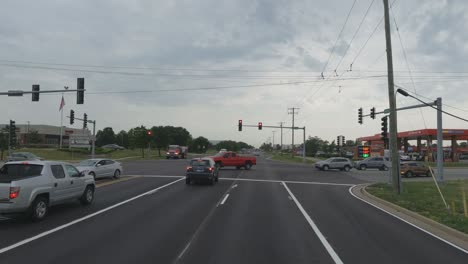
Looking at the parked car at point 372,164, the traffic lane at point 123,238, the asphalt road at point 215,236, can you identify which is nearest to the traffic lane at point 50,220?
the asphalt road at point 215,236

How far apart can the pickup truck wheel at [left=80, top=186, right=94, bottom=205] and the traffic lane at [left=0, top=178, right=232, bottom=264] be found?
138cm

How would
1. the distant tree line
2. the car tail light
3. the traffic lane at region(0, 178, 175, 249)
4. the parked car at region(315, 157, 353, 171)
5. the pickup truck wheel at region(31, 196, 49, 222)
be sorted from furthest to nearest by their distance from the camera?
the distant tree line < the parked car at region(315, 157, 353, 171) < the pickup truck wheel at region(31, 196, 49, 222) < the car tail light < the traffic lane at region(0, 178, 175, 249)

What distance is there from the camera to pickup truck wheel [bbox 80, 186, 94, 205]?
13594 millimetres

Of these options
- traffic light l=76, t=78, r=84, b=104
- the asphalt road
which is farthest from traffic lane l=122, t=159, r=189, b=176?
the asphalt road

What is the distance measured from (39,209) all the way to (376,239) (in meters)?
8.89

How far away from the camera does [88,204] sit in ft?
45.7

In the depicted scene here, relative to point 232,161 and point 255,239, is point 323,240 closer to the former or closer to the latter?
point 255,239

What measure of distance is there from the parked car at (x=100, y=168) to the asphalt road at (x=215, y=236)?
1091 cm

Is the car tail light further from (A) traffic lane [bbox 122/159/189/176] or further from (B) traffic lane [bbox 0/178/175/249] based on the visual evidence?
(A) traffic lane [bbox 122/159/189/176]

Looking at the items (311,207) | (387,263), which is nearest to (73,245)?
(387,263)

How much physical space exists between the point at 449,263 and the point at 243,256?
3.89m

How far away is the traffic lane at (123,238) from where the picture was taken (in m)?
7.10

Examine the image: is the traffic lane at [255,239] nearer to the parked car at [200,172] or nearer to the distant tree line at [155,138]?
the parked car at [200,172]

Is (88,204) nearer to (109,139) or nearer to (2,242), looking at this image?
(2,242)
